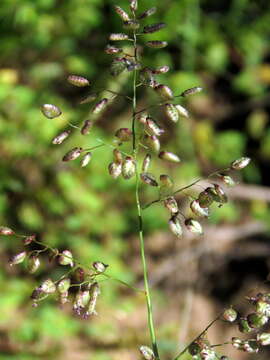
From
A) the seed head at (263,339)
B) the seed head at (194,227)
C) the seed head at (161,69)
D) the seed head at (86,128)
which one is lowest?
the seed head at (263,339)

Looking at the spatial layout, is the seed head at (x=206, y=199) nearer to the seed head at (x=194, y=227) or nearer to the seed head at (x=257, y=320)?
the seed head at (x=194, y=227)

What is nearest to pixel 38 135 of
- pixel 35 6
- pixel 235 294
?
pixel 35 6

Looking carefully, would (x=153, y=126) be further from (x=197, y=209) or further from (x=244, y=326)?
(x=244, y=326)

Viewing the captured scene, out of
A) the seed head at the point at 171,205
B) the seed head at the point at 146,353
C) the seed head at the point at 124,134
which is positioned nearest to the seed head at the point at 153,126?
the seed head at the point at 124,134

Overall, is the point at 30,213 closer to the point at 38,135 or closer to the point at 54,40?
the point at 38,135

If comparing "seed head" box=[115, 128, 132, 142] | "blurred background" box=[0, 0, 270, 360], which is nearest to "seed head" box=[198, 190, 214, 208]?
"seed head" box=[115, 128, 132, 142]

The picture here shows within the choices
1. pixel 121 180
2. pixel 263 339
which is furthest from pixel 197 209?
pixel 121 180

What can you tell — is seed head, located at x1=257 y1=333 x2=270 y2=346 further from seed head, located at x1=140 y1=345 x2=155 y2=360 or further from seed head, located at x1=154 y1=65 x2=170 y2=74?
seed head, located at x1=154 y1=65 x2=170 y2=74

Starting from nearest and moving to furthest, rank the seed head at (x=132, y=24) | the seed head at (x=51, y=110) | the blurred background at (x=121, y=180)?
1. the seed head at (x=132, y=24)
2. the seed head at (x=51, y=110)
3. the blurred background at (x=121, y=180)
